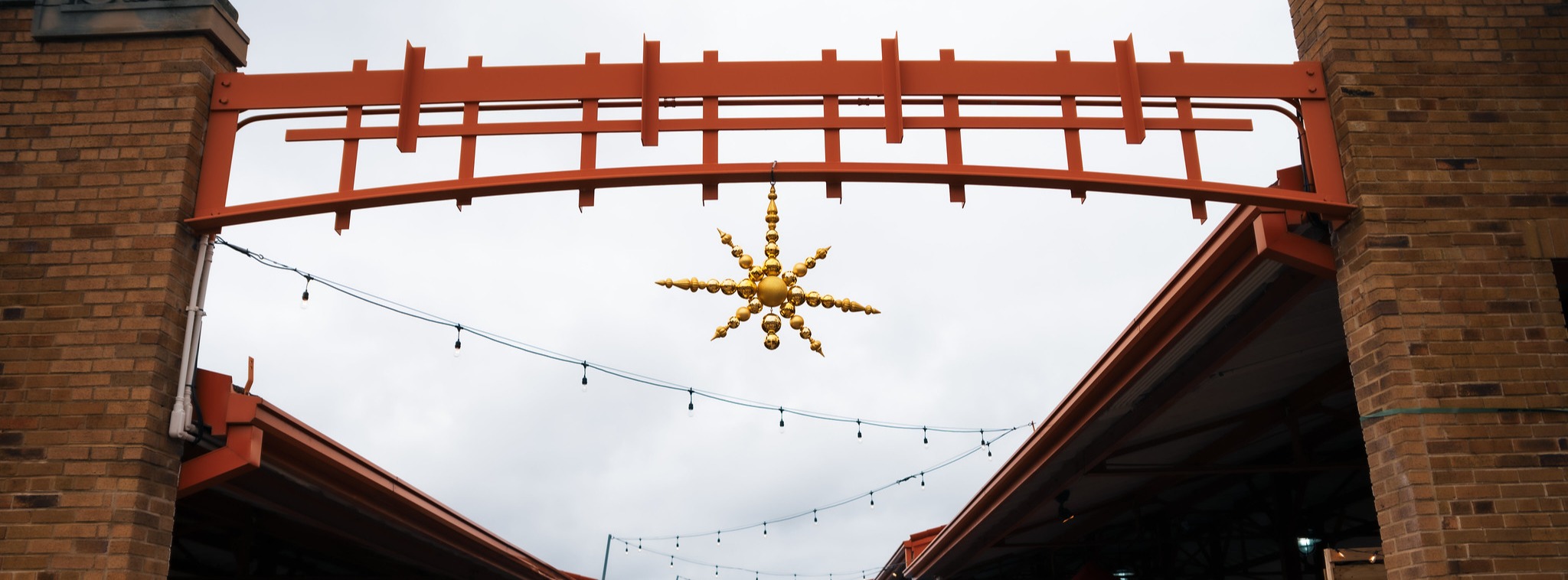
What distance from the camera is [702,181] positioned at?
7.71 m

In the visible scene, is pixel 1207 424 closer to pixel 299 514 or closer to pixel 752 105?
pixel 752 105

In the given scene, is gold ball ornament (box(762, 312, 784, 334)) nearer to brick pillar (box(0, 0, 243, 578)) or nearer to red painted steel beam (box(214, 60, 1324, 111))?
red painted steel beam (box(214, 60, 1324, 111))

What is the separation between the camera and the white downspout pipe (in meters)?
7.39

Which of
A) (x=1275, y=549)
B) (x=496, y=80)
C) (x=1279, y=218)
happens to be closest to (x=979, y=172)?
(x=1279, y=218)

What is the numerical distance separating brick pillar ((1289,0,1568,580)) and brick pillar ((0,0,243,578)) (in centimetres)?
697

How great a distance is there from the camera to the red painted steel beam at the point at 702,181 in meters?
7.50

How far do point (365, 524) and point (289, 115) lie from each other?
575 cm

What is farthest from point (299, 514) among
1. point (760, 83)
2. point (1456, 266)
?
point (1456, 266)

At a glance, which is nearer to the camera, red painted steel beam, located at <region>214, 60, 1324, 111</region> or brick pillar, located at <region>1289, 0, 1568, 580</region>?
brick pillar, located at <region>1289, 0, 1568, 580</region>

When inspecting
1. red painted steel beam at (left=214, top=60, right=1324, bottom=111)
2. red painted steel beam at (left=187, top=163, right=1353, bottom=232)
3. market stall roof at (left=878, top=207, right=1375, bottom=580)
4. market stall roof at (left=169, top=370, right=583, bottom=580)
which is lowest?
market stall roof at (left=169, top=370, right=583, bottom=580)

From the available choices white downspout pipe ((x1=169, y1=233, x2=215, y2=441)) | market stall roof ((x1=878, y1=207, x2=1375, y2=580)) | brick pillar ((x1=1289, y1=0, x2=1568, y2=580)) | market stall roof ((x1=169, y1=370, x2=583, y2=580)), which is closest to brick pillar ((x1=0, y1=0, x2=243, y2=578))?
white downspout pipe ((x1=169, y1=233, x2=215, y2=441))

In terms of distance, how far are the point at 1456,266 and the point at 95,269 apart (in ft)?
26.3

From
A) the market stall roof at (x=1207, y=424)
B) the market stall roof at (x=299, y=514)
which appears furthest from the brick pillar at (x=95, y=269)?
the market stall roof at (x=1207, y=424)

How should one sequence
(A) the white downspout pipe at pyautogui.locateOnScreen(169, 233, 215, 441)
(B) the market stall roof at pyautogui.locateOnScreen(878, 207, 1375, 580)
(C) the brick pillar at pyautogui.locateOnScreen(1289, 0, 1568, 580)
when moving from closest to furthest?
1. (C) the brick pillar at pyautogui.locateOnScreen(1289, 0, 1568, 580)
2. (A) the white downspout pipe at pyautogui.locateOnScreen(169, 233, 215, 441)
3. (B) the market stall roof at pyautogui.locateOnScreen(878, 207, 1375, 580)
